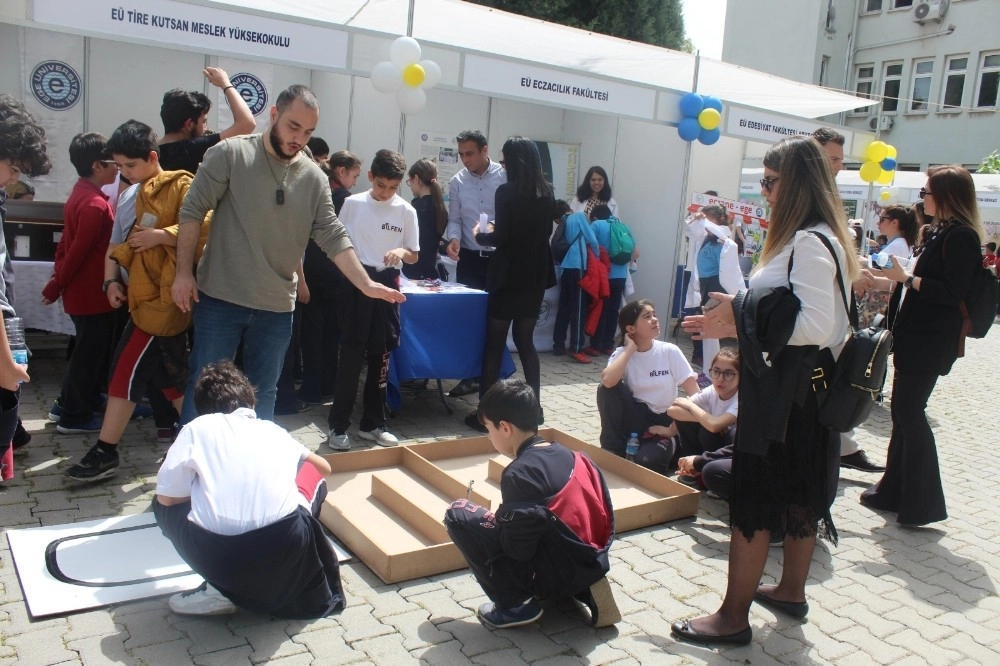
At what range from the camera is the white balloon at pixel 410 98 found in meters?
6.07

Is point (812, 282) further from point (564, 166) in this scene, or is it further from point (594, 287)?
point (564, 166)

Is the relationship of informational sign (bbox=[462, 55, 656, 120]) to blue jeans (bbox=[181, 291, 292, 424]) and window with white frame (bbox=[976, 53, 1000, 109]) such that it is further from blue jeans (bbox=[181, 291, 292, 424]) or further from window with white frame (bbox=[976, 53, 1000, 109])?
window with white frame (bbox=[976, 53, 1000, 109])

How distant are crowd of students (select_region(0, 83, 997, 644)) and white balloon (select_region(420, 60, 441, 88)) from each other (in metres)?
0.49

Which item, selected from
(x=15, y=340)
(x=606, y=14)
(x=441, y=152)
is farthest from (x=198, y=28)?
(x=606, y=14)

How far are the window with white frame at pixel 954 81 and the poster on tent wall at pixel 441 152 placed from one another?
24.7m

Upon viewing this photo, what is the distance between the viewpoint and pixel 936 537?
432 centimetres

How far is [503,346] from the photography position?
5672mm

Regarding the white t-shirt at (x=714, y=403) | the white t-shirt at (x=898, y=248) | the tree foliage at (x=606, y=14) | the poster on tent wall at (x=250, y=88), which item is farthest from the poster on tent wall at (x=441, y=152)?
the tree foliage at (x=606, y=14)

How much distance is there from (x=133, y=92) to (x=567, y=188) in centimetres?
505

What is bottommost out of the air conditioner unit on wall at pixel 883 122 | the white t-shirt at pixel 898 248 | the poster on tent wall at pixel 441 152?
the white t-shirt at pixel 898 248

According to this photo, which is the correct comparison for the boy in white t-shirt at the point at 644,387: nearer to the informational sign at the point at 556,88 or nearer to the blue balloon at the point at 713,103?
the informational sign at the point at 556,88

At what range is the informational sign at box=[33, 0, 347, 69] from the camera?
4.97 meters

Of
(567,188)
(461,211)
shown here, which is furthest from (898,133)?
(461,211)

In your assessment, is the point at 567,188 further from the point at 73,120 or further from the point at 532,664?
the point at 532,664
